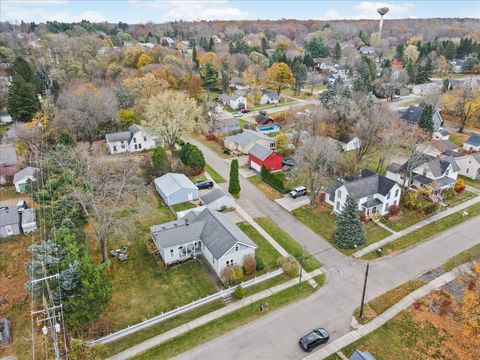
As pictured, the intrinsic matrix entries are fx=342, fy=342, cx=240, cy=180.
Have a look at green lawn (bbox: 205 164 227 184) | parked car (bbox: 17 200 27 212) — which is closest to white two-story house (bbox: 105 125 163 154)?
green lawn (bbox: 205 164 227 184)

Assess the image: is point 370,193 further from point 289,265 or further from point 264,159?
point 264,159

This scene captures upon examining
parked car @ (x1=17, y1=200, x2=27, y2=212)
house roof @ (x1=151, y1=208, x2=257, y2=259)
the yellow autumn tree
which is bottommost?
parked car @ (x1=17, y1=200, x2=27, y2=212)

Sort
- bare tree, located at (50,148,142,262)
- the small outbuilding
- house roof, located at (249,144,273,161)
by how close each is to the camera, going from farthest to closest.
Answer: house roof, located at (249,144,273,161) → the small outbuilding → bare tree, located at (50,148,142,262)

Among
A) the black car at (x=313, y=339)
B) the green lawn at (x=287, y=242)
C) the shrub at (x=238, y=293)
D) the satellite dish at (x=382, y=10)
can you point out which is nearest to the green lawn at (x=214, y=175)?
the green lawn at (x=287, y=242)

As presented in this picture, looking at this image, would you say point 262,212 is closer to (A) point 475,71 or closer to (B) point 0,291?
(B) point 0,291

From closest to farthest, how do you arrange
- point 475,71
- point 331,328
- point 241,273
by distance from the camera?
point 331,328
point 241,273
point 475,71

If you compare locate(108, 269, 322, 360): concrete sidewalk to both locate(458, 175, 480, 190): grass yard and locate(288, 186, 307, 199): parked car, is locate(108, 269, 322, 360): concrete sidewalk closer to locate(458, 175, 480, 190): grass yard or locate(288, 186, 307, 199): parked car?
locate(288, 186, 307, 199): parked car

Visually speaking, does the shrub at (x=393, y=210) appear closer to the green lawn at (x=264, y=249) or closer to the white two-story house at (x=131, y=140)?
the green lawn at (x=264, y=249)

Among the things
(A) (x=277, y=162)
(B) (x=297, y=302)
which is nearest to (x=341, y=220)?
(B) (x=297, y=302)
